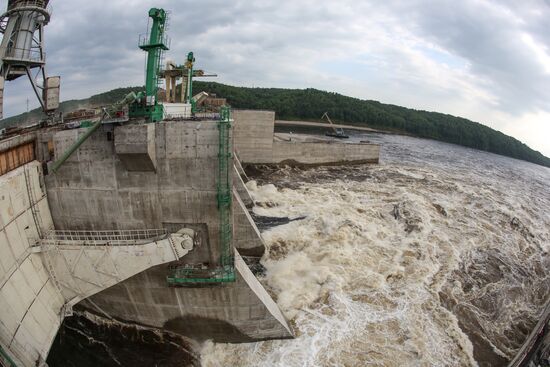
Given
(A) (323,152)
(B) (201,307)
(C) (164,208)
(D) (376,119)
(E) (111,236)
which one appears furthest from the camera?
(D) (376,119)

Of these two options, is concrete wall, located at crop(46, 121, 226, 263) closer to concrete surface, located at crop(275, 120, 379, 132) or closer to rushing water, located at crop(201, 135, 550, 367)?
rushing water, located at crop(201, 135, 550, 367)

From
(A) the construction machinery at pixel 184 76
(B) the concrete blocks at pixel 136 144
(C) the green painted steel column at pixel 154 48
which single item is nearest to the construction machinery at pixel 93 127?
(B) the concrete blocks at pixel 136 144

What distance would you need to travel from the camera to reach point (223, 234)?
12.8 m

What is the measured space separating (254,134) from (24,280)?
27775 millimetres

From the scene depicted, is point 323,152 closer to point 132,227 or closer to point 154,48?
point 154,48

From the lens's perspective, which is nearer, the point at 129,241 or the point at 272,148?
the point at 129,241

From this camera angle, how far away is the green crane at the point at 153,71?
503 inches

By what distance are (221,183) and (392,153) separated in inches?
1894

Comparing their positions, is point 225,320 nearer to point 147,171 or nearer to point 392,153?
point 147,171

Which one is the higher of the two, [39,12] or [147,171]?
[39,12]

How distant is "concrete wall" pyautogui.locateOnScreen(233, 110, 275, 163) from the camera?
36438 mm

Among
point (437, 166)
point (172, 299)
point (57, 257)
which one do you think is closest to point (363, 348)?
point (172, 299)

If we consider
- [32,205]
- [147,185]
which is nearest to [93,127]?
[147,185]

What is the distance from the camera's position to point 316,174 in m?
37.7
